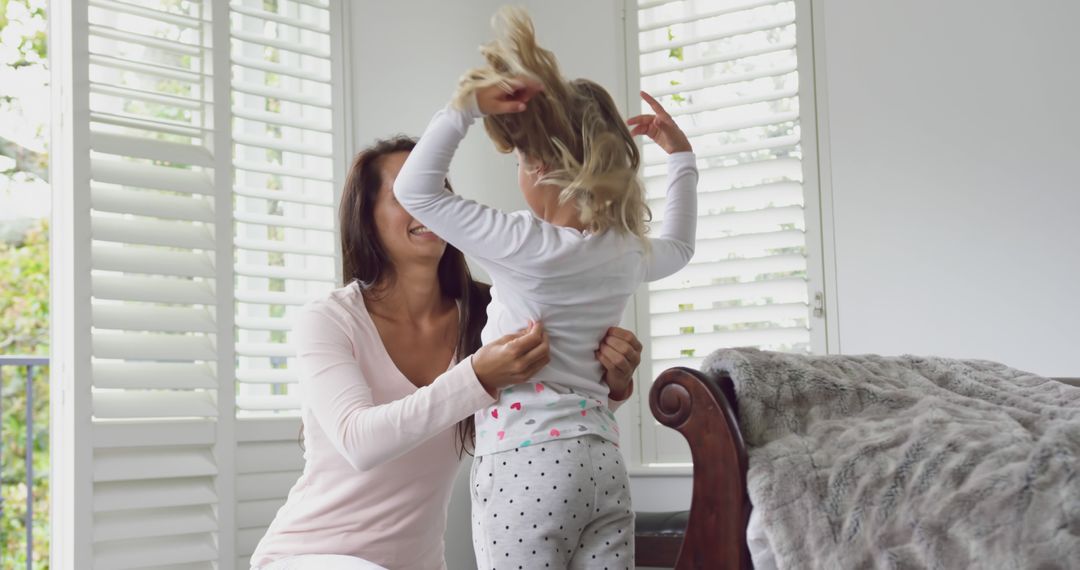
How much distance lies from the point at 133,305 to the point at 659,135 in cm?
163

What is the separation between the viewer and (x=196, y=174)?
2.91 m

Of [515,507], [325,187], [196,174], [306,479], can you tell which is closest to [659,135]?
[515,507]

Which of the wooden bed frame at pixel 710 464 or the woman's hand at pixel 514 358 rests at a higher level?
the woman's hand at pixel 514 358

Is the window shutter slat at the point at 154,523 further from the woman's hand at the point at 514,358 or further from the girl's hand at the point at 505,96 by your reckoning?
the girl's hand at the point at 505,96

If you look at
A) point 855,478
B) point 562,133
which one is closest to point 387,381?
point 562,133

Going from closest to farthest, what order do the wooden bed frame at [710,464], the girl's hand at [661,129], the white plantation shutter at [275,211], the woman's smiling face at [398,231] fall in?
the wooden bed frame at [710,464], the girl's hand at [661,129], the woman's smiling face at [398,231], the white plantation shutter at [275,211]

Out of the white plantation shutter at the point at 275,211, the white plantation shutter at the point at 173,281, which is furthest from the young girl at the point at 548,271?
the white plantation shutter at the point at 275,211

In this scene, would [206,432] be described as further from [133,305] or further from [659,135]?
[659,135]

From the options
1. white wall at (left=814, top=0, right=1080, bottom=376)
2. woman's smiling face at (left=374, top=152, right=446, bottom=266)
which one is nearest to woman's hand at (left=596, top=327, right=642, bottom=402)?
woman's smiling face at (left=374, top=152, right=446, bottom=266)

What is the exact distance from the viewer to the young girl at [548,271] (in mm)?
1396

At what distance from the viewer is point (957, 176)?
127 inches

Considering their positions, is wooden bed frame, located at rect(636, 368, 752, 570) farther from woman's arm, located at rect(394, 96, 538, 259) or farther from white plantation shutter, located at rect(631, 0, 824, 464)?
white plantation shutter, located at rect(631, 0, 824, 464)

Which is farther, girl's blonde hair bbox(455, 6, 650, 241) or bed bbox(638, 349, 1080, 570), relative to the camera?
girl's blonde hair bbox(455, 6, 650, 241)

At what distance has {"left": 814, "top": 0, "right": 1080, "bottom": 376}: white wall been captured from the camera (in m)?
3.07
